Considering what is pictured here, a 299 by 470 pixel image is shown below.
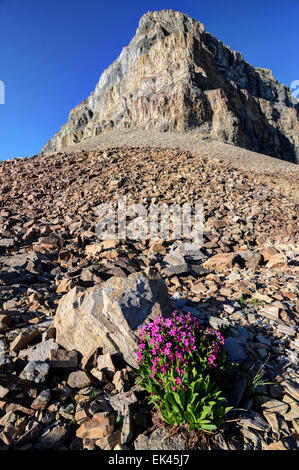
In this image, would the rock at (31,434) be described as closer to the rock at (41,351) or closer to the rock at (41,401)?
the rock at (41,401)

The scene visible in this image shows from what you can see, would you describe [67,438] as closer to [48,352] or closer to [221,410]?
[48,352]

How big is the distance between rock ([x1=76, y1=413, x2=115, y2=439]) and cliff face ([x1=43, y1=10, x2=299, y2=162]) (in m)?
39.7

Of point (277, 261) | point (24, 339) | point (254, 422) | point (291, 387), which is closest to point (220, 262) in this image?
point (277, 261)

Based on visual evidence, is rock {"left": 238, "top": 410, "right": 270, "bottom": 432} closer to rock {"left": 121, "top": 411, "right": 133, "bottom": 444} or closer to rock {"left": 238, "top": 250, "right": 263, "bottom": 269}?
rock {"left": 121, "top": 411, "right": 133, "bottom": 444}

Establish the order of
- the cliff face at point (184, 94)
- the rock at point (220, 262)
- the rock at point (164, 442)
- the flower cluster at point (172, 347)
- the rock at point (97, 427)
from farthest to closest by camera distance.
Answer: the cliff face at point (184, 94), the rock at point (220, 262), the flower cluster at point (172, 347), the rock at point (97, 427), the rock at point (164, 442)

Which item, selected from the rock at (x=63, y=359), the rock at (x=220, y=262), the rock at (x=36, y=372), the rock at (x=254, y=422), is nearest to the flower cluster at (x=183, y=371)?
the rock at (x=254, y=422)

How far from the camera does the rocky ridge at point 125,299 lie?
7.43 feet

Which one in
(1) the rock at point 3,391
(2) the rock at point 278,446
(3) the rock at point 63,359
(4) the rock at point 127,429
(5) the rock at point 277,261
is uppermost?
(5) the rock at point 277,261

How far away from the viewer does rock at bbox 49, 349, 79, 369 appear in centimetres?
291

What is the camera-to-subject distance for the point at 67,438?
2.21 meters

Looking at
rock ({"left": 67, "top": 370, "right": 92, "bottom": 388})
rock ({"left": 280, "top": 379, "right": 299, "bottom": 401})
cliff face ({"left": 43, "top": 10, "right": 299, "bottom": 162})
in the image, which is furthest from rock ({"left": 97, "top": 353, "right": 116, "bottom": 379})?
cliff face ({"left": 43, "top": 10, "right": 299, "bottom": 162})

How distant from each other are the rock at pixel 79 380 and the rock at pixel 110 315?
1.01 feet

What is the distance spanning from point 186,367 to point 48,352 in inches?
72.2

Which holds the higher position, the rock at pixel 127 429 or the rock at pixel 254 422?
the rock at pixel 127 429
